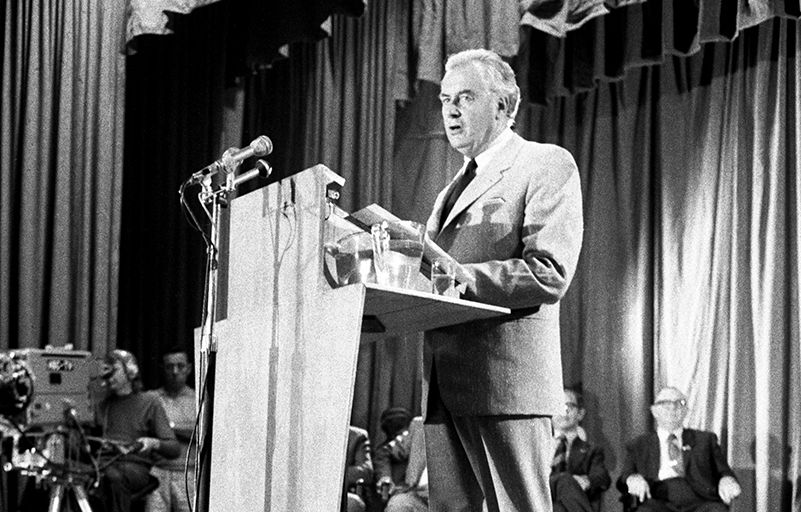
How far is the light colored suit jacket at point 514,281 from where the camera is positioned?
2.50m

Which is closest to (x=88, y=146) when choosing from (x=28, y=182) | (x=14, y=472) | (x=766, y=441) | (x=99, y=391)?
(x=28, y=182)

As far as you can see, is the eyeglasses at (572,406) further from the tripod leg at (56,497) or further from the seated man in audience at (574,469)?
the tripod leg at (56,497)

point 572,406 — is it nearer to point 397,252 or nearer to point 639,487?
point 639,487

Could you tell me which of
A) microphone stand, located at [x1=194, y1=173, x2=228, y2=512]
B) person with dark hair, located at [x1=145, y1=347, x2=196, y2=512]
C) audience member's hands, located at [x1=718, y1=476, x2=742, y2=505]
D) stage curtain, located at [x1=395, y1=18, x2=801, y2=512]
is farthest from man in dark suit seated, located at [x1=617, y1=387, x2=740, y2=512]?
microphone stand, located at [x1=194, y1=173, x2=228, y2=512]

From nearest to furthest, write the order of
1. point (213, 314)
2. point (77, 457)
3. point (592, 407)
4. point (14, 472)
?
1. point (213, 314)
2. point (77, 457)
3. point (14, 472)
4. point (592, 407)

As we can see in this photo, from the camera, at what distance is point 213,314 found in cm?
254

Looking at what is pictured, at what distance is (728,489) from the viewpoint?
630cm

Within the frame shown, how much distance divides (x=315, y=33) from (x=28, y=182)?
181 centimetres

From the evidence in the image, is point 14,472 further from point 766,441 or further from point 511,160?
point 511,160

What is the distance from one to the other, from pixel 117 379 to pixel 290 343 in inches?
183

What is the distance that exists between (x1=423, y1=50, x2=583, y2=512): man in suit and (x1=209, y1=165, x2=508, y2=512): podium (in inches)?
4.9

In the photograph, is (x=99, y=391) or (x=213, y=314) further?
(x=99, y=391)

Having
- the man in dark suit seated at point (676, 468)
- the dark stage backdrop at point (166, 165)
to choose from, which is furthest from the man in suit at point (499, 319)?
the dark stage backdrop at point (166, 165)

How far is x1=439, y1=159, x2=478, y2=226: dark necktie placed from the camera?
2.80 meters
